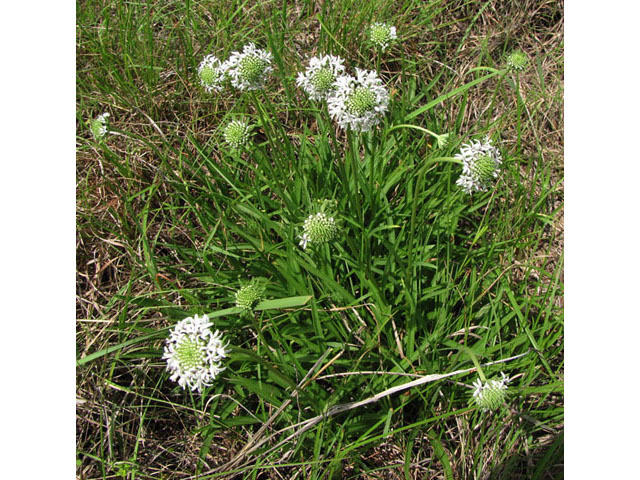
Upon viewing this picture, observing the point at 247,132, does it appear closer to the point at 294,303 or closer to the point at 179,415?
the point at 294,303

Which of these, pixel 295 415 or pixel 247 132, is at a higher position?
pixel 247 132

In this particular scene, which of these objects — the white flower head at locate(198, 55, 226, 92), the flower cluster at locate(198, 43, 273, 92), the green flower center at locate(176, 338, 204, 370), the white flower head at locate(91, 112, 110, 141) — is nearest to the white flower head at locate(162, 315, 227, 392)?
the green flower center at locate(176, 338, 204, 370)

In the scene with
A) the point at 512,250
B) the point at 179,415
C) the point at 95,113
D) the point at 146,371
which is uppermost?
the point at 95,113

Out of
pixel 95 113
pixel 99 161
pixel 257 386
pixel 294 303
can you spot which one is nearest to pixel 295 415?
pixel 257 386

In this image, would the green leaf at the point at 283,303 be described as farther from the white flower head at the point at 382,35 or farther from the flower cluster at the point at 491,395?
the white flower head at the point at 382,35

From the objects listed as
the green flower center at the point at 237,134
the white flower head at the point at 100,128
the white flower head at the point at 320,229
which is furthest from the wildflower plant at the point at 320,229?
the white flower head at the point at 100,128

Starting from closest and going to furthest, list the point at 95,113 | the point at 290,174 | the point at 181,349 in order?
the point at 181,349 → the point at 290,174 → the point at 95,113

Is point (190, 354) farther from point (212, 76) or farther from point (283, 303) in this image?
point (212, 76)
